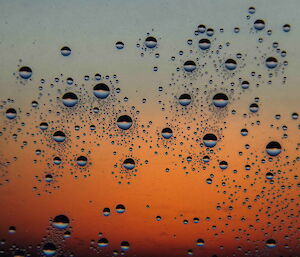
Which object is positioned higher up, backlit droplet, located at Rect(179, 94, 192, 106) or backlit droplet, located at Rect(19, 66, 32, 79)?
backlit droplet, located at Rect(19, 66, 32, 79)

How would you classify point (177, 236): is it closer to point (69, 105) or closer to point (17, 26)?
point (69, 105)

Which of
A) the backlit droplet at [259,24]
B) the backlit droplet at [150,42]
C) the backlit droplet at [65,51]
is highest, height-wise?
the backlit droplet at [259,24]

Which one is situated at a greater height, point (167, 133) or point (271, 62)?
point (271, 62)

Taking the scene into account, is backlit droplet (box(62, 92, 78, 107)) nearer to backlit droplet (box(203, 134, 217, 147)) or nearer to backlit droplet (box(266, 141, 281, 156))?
backlit droplet (box(203, 134, 217, 147))

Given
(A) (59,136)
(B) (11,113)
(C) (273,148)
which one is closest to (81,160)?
(A) (59,136)

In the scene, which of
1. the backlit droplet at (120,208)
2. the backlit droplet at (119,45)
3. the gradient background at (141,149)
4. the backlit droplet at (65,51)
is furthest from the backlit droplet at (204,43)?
the backlit droplet at (120,208)

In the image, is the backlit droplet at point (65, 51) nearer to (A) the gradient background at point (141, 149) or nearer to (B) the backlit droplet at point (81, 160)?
(A) the gradient background at point (141, 149)

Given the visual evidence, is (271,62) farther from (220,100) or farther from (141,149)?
(141,149)

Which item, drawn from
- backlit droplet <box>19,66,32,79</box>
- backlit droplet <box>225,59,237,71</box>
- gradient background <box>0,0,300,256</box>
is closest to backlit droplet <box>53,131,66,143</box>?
gradient background <box>0,0,300,256</box>
